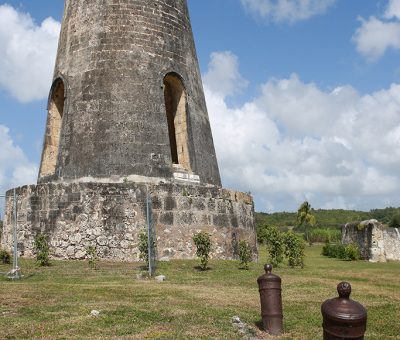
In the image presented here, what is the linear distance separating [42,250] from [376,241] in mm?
15807

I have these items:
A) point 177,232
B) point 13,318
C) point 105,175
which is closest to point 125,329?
point 13,318

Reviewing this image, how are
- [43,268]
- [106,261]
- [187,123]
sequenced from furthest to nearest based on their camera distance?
[187,123] → [106,261] → [43,268]

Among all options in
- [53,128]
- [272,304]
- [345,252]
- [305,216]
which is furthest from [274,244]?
[305,216]

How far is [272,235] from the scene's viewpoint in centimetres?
1317

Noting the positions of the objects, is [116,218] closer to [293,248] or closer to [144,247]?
[144,247]

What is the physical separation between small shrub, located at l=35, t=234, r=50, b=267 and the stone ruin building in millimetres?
423

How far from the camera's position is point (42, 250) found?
457 inches

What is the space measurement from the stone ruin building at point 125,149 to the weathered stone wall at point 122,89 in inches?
1.0

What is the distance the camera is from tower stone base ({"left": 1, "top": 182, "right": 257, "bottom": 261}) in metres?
12.1

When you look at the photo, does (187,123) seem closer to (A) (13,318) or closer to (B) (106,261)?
(B) (106,261)

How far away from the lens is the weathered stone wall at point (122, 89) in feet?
44.1

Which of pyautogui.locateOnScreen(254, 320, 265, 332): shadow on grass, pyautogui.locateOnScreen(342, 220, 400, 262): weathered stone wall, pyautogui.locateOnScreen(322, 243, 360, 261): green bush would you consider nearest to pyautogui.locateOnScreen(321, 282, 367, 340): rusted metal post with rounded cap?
pyautogui.locateOnScreen(254, 320, 265, 332): shadow on grass

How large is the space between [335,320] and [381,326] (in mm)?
2622

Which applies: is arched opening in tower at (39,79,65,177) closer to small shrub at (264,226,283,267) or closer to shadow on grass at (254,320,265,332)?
small shrub at (264,226,283,267)
